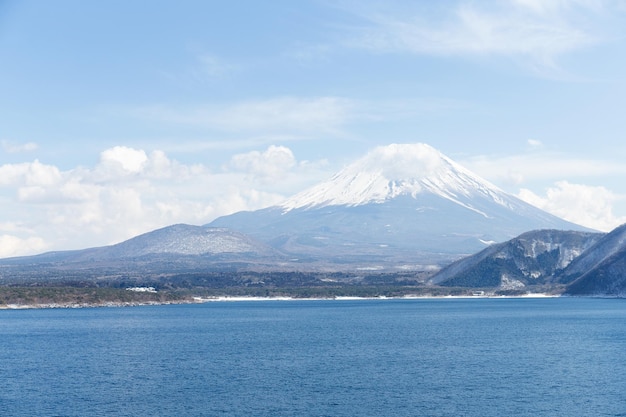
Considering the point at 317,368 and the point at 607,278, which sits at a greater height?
the point at 607,278

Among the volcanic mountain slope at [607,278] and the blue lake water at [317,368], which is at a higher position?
the volcanic mountain slope at [607,278]

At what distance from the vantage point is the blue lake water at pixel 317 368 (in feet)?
174

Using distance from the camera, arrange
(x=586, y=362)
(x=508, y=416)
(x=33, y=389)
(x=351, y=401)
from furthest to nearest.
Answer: (x=586, y=362) < (x=33, y=389) < (x=351, y=401) < (x=508, y=416)

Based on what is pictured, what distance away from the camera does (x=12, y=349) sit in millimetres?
84625

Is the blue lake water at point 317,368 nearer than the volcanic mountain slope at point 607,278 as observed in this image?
Yes

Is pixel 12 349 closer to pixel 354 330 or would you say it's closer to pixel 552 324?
pixel 354 330

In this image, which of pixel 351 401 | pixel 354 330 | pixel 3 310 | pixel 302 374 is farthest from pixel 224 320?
pixel 351 401

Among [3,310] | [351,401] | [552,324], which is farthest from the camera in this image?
[3,310]

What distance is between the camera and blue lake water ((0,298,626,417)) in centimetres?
5294

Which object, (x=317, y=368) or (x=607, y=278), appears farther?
(x=607, y=278)

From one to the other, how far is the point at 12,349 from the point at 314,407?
43709mm

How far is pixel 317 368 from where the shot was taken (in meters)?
69.0

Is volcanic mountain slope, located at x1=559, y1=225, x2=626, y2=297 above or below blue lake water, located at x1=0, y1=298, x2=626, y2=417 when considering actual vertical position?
above

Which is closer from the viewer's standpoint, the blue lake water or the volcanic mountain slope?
the blue lake water
